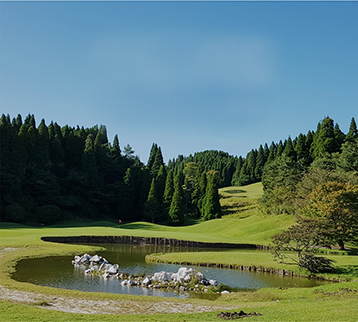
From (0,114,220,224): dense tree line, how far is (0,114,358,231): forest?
17cm

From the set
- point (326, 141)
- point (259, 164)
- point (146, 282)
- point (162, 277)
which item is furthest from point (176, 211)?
point (259, 164)

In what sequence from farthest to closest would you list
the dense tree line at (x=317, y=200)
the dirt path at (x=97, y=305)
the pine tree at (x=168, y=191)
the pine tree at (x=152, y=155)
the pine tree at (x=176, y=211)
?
the pine tree at (x=152, y=155) → the pine tree at (x=168, y=191) → the pine tree at (x=176, y=211) → the dense tree line at (x=317, y=200) → the dirt path at (x=97, y=305)

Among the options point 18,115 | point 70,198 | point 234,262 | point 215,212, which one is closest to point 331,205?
point 234,262

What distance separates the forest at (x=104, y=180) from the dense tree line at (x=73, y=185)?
0.56ft

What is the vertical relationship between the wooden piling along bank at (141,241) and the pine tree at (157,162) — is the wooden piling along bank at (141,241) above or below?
below

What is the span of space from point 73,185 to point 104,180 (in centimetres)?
1044

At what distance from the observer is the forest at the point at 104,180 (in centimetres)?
6450

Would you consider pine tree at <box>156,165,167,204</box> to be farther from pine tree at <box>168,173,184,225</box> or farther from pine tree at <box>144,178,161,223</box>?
pine tree at <box>168,173,184,225</box>

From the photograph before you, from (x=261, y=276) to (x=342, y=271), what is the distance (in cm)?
595

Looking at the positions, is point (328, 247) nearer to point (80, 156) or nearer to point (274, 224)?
point (274, 224)

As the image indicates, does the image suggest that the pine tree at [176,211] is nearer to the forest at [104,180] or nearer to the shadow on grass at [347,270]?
the forest at [104,180]

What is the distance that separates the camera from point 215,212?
7325cm

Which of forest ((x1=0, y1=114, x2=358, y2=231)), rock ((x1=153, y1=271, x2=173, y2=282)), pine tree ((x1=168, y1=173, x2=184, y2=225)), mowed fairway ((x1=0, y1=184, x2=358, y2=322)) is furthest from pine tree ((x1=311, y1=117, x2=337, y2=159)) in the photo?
rock ((x1=153, y1=271, x2=173, y2=282))

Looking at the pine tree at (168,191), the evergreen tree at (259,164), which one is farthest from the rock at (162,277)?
the evergreen tree at (259,164)
